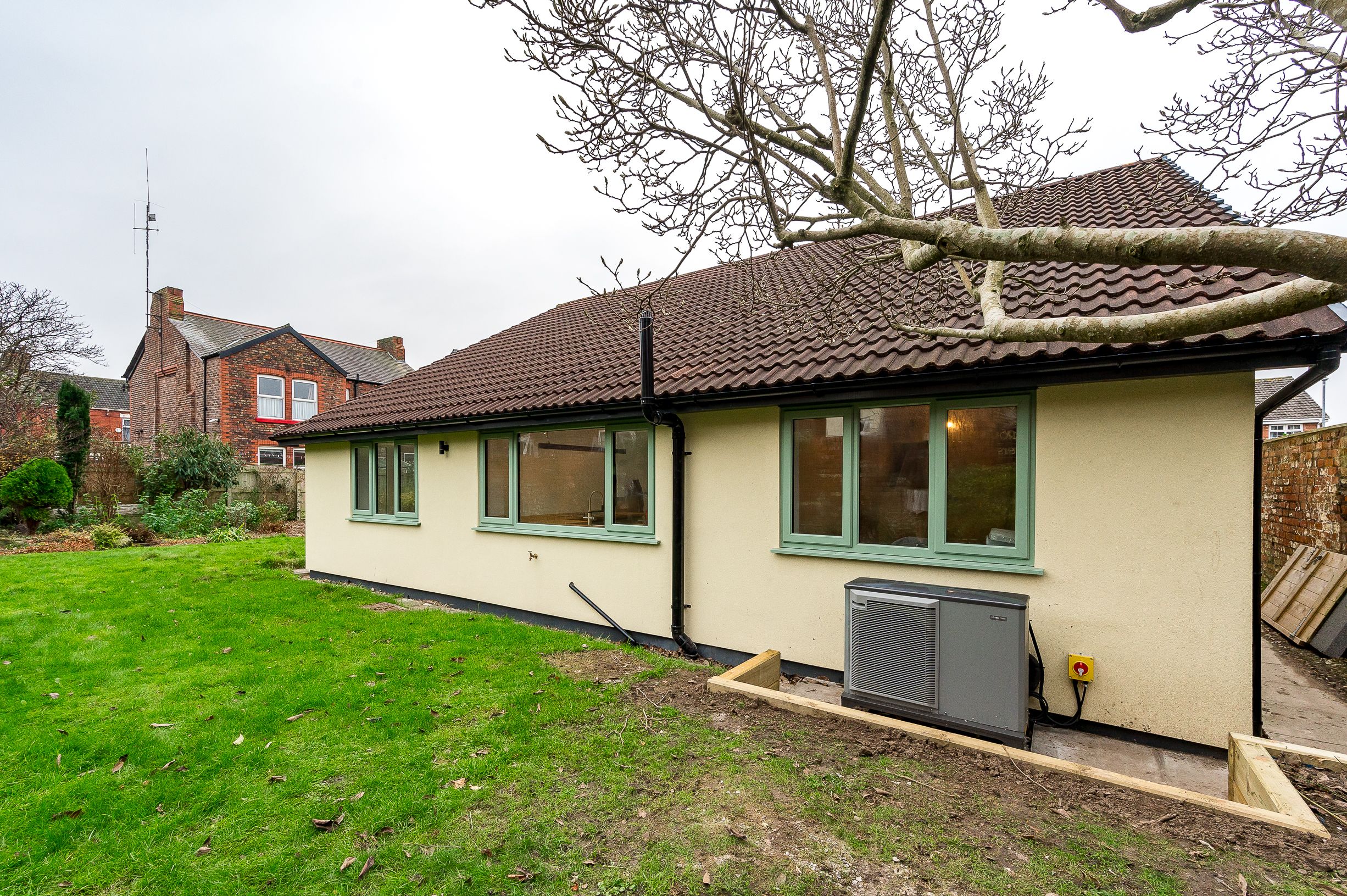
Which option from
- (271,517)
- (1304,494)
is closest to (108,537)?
(271,517)

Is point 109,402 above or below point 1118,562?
above

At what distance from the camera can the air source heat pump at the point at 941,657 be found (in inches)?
147

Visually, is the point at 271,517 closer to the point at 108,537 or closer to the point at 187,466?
the point at 187,466

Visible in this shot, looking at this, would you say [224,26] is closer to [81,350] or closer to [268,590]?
[268,590]

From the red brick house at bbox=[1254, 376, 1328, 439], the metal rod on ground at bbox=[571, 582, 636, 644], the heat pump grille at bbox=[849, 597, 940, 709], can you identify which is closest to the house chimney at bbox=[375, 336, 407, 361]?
the metal rod on ground at bbox=[571, 582, 636, 644]

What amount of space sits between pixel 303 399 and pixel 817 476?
24578mm

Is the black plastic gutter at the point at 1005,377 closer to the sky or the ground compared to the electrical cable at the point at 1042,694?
closer to the sky

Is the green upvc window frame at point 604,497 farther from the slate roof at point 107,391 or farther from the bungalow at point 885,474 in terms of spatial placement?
the slate roof at point 107,391

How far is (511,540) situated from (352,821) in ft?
15.5

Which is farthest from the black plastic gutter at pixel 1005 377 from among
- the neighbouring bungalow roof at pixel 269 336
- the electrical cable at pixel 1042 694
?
the neighbouring bungalow roof at pixel 269 336

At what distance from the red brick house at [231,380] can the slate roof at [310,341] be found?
0.05 meters

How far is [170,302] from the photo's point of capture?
22219 mm

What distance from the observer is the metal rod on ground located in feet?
21.0

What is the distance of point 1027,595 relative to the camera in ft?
13.9
